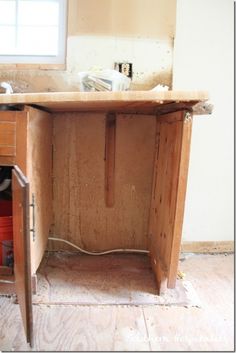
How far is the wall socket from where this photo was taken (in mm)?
1737

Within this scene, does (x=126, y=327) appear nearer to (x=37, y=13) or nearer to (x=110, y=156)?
(x=110, y=156)

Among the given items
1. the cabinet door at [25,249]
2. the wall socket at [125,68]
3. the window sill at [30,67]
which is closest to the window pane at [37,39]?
the window sill at [30,67]

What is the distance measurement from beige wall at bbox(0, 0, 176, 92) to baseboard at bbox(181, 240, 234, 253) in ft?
3.23

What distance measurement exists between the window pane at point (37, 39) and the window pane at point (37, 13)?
33 mm

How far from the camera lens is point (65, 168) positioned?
183cm

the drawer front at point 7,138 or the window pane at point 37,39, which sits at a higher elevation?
the window pane at point 37,39

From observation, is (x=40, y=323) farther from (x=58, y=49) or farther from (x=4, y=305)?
(x=58, y=49)

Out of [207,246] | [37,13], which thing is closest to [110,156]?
[207,246]

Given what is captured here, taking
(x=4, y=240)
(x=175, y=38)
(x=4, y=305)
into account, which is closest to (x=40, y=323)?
(x=4, y=305)

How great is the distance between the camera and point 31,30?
5.98ft

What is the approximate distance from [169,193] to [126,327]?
56 cm

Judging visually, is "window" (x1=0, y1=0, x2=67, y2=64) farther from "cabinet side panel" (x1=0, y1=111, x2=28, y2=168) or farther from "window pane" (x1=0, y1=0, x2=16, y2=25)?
"cabinet side panel" (x1=0, y1=111, x2=28, y2=168)

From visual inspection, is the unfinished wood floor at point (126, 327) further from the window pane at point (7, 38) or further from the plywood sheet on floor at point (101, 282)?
the window pane at point (7, 38)

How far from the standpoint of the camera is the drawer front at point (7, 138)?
Result: 3.81 ft
